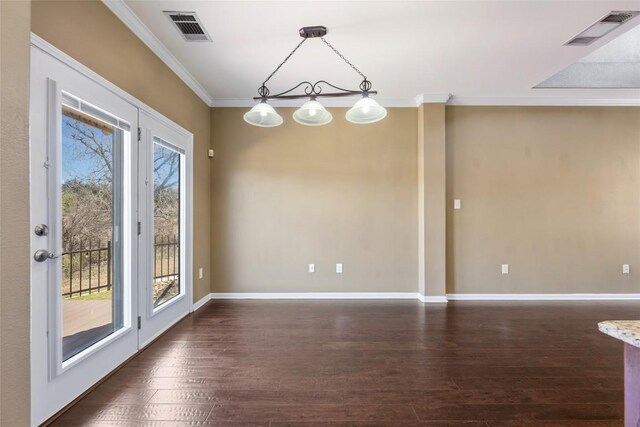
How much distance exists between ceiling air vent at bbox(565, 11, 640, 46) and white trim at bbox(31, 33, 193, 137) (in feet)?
12.6

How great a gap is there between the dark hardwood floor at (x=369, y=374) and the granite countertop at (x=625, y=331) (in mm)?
1250

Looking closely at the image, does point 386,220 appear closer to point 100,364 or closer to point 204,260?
point 204,260

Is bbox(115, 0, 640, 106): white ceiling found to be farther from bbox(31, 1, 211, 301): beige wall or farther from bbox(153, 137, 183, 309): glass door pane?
bbox(153, 137, 183, 309): glass door pane

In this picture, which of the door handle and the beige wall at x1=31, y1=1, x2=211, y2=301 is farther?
the beige wall at x1=31, y1=1, x2=211, y2=301

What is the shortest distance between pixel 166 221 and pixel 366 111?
2.30 metres

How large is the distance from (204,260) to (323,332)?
1960mm

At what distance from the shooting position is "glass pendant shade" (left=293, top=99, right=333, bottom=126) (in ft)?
7.54

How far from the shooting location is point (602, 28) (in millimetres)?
2646

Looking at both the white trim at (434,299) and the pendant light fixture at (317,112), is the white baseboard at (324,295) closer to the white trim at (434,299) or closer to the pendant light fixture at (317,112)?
the white trim at (434,299)

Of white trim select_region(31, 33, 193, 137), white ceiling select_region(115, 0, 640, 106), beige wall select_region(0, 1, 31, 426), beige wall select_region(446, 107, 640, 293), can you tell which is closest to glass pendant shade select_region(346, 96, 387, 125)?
white ceiling select_region(115, 0, 640, 106)

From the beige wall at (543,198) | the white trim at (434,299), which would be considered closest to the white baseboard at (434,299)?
the white trim at (434,299)

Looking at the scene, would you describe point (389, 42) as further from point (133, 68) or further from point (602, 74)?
point (602, 74)

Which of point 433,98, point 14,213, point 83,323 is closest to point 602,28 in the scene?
point 433,98

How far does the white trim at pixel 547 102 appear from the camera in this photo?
13.9ft
